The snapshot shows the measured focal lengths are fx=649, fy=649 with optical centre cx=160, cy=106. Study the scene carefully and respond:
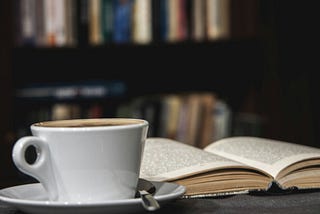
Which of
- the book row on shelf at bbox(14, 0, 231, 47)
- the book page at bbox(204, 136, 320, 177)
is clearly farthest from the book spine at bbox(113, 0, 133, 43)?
the book page at bbox(204, 136, 320, 177)

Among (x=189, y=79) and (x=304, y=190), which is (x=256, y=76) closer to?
(x=189, y=79)

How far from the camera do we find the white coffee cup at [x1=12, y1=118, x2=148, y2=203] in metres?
0.60

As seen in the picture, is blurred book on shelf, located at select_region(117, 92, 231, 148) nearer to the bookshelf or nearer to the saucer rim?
the bookshelf

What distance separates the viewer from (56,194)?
0.64m

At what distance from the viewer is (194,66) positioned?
2.16 meters

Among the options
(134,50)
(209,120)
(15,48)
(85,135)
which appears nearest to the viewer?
(85,135)

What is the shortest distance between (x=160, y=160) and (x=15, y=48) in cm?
101

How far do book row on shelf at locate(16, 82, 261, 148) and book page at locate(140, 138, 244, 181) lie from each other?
3.24 ft

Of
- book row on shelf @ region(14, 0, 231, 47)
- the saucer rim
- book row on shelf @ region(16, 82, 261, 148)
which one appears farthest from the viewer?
book row on shelf @ region(16, 82, 261, 148)

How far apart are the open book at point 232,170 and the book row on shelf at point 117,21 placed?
96cm

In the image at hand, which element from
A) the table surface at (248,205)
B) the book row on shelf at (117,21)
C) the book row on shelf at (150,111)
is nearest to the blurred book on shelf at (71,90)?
the book row on shelf at (150,111)

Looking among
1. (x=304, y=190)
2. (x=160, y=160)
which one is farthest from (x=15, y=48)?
(x=304, y=190)

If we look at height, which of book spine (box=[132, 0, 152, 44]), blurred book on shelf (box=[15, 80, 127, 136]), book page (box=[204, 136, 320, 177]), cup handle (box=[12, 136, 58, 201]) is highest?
book spine (box=[132, 0, 152, 44])

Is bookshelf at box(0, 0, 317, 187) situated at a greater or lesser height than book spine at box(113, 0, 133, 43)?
lesser
